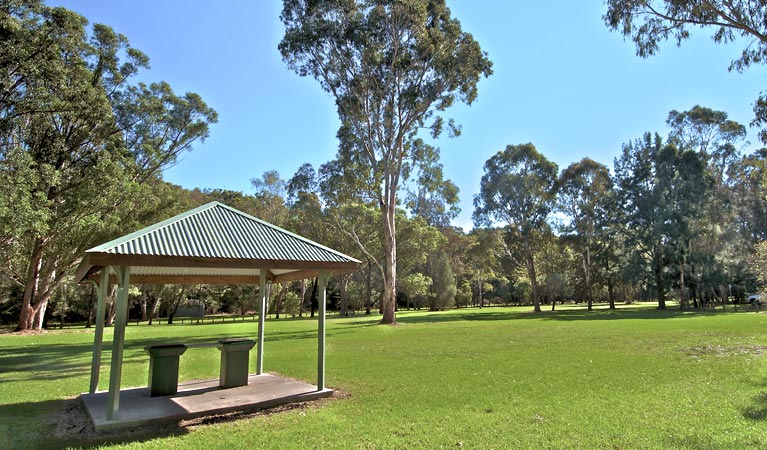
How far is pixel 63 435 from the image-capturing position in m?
5.77

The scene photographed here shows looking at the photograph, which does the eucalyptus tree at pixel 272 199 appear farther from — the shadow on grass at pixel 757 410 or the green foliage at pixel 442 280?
the shadow on grass at pixel 757 410

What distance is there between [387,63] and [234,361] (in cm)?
2118

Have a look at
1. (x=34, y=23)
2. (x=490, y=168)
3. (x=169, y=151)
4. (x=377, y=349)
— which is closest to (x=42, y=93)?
(x=34, y=23)

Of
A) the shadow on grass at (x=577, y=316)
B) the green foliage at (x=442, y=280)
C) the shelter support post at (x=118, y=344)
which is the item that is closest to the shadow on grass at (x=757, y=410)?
the shelter support post at (x=118, y=344)

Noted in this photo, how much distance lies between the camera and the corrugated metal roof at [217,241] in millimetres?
6543

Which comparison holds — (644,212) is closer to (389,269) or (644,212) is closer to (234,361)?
(389,269)

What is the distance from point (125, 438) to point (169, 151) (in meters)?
28.7

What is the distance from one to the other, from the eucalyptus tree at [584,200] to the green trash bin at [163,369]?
4304 centimetres

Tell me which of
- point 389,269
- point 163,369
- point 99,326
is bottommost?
point 163,369

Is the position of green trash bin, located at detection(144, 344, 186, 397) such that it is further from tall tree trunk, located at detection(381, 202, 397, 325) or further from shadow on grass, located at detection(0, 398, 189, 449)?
tall tree trunk, located at detection(381, 202, 397, 325)

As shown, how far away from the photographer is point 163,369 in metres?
7.67

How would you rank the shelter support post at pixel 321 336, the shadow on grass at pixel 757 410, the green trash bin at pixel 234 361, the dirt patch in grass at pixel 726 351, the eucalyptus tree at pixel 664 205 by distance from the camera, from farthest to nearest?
1. the eucalyptus tree at pixel 664 205
2. the dirt patch in grass at pixel 726 351
3. the green trash bin at pixel 234 361
4. the shelter support post at pixel 321 336
5. the shadow on grass at pixel 757 410

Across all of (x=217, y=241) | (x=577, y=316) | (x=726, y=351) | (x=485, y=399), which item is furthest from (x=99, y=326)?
(x=577, y=316)

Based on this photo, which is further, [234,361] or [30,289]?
[30,289]
